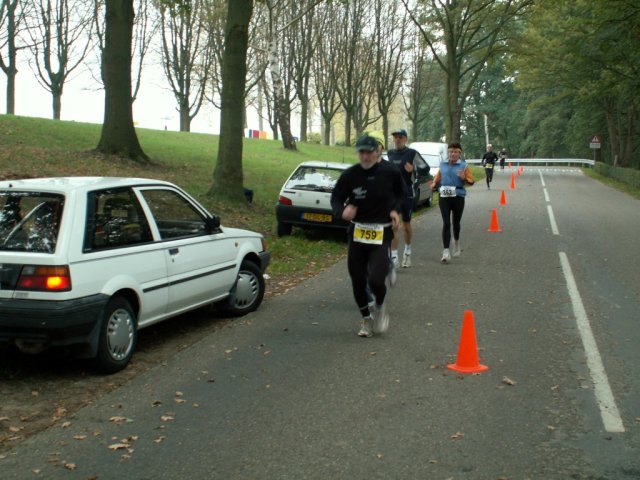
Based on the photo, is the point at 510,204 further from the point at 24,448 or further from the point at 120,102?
the point at 24,448

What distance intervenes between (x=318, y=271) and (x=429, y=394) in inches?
248

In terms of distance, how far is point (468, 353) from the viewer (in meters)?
6.35

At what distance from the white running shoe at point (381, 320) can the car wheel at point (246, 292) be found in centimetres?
177

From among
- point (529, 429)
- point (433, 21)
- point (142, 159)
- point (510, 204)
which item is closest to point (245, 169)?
point (142, 159)

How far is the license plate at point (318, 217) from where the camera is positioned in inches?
574

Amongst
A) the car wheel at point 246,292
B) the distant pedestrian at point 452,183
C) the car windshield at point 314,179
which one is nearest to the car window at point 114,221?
the car wheel at point 246,292

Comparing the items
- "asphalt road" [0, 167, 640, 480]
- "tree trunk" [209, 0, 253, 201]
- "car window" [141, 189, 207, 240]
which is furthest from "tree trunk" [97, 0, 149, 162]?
"car window" [141, 189, 207, 240]

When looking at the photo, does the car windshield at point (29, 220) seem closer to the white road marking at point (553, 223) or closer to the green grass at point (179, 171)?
the green grass at point (179, 171)

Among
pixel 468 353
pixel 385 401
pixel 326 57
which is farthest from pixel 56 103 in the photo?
pixel 385 401

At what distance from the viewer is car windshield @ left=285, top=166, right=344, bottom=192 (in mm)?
14797

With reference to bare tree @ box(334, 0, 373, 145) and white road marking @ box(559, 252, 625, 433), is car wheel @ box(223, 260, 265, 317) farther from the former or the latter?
bare tree @ box(334, 0, 373, 145)

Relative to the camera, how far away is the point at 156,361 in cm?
679

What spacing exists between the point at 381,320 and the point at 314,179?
7751mm

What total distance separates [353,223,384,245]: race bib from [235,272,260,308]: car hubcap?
1755 mm
